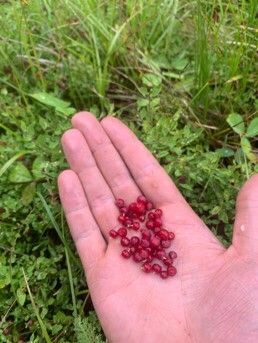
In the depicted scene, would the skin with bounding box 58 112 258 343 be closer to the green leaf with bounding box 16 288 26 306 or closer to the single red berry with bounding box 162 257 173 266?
the single red berry with bounding box 162 257 173 266

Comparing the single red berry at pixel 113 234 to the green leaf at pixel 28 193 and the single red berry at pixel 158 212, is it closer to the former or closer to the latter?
the single red berry at pixel 158 212

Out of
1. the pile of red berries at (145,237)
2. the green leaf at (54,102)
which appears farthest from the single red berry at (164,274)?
the green leaf at (54,102)

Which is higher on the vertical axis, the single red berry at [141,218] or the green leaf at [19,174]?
the green leaf at [19,174]

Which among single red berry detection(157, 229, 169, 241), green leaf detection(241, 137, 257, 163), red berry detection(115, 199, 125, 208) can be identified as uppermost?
green leaf detection(241, 137, 257, 163)

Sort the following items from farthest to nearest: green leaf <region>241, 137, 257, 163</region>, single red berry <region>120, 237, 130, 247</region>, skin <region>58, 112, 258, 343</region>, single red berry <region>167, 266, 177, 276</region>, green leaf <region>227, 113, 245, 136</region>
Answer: green leaf <region>227, 113, 245, 136</region>, green leaf <region>241, 137, 257, 163</region>, single red berry <region>120, 237, 130, 247</region>, single red berry <region>167, 266, 177, 276</region>, skin <region>58, 112, 258, 343</region>

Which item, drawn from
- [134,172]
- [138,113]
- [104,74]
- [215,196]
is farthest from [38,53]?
[215,196]

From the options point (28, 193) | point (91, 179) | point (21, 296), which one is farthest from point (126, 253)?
point (28, 193)

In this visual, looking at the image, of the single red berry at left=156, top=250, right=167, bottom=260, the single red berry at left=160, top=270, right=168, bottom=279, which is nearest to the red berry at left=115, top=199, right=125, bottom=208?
the single red berry at left=156, top=250, right=167, bottom=260
